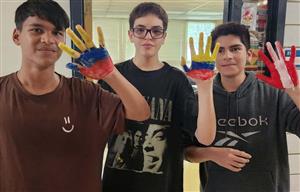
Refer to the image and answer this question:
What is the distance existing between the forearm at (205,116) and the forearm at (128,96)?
194mm

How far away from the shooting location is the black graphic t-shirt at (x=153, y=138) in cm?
119

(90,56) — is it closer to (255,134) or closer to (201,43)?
(201,43)

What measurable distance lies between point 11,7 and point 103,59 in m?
1.06

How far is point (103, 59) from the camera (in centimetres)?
92

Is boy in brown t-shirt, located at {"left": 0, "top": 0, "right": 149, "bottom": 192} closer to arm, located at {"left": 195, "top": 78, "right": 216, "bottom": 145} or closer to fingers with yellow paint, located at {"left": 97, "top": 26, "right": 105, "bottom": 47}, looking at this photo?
fingers with yellow paint, located at {"left": 97, "top": 26, "right": 105, "bottom": 47}

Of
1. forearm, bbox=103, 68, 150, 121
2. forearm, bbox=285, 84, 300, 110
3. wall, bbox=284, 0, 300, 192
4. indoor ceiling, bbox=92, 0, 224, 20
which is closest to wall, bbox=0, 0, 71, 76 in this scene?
forearm, bbox=103, 68, 150, 121

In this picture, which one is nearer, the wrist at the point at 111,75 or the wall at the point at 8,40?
the wrist at the point at 111,75

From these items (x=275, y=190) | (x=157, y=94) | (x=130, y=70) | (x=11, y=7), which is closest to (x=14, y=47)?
(x=11, y=7)

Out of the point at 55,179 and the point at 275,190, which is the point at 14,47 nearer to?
the point at 55,179

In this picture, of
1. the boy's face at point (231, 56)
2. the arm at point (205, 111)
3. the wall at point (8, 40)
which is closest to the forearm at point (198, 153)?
the arm at point (205, 111)

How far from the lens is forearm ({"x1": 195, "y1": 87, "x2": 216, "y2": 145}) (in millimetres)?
1040

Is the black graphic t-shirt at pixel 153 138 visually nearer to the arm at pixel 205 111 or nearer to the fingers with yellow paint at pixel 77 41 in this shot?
the arm at pixel 205 111

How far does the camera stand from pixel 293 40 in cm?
204

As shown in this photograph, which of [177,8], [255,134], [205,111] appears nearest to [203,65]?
[205,111]
